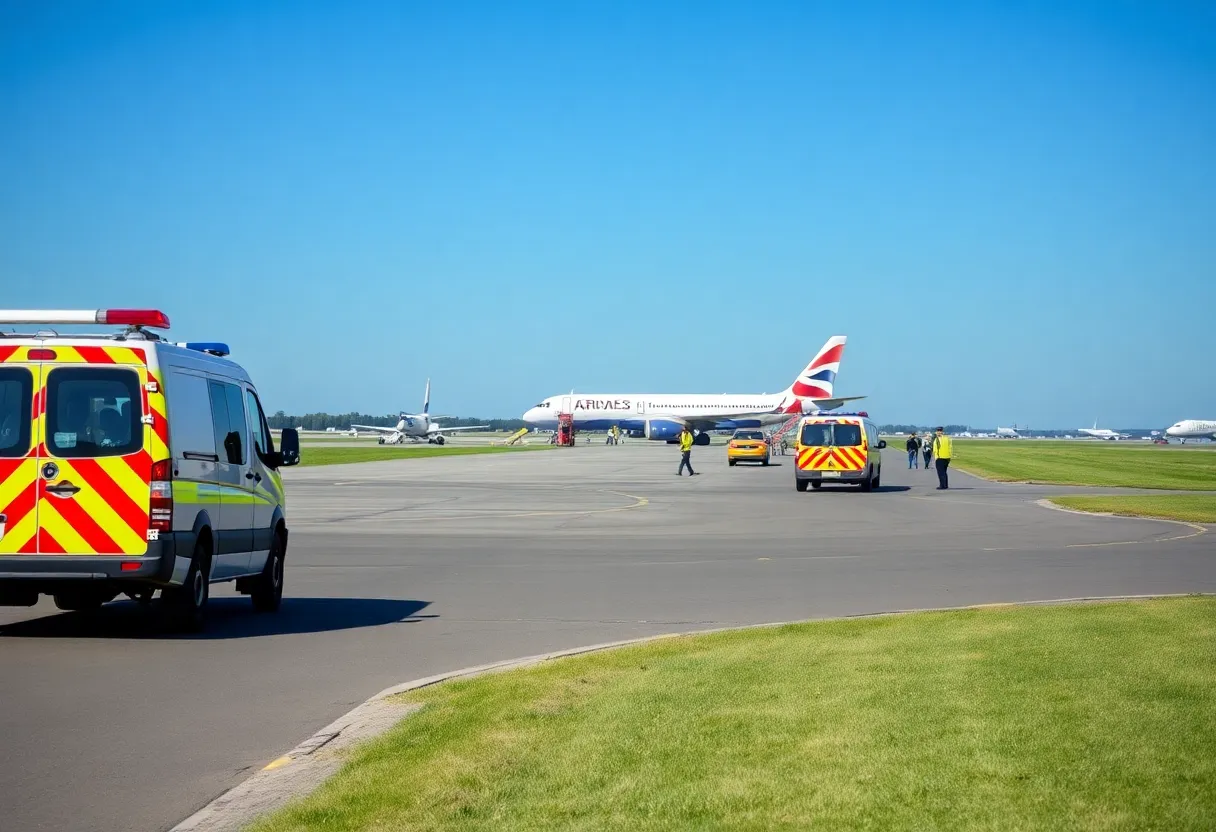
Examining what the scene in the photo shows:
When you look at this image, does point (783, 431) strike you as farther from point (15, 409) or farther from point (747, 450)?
point (15, 409)

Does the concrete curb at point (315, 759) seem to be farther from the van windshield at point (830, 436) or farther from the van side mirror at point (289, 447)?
the van windshield at point (830, 436)

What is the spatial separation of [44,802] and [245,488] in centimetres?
696

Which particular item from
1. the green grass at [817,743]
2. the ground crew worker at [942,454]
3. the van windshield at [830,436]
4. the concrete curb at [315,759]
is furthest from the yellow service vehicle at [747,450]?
the green grass at [817,743]

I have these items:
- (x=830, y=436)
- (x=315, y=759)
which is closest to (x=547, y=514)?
(x=830, y=436)

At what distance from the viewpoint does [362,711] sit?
8047 millimetres

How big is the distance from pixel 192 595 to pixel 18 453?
178cm

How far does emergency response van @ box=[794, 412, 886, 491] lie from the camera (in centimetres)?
3794

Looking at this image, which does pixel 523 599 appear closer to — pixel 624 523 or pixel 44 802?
pixel 44 802

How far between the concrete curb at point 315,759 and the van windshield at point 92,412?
3506 mm

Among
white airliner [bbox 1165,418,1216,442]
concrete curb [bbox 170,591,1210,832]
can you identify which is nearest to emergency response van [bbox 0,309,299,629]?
concrete curb [bbox 170,591,1210,832]

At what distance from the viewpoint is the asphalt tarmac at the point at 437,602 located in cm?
720

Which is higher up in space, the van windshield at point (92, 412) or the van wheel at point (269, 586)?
the van windshield at point (92, 412)

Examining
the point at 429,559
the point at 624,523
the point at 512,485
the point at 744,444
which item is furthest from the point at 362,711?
the point at 744,444

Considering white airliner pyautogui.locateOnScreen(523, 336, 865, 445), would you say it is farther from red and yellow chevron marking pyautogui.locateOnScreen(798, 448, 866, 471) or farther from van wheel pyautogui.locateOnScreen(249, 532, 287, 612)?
van wheel pyautogui.locateOnScreen(249, 532, 287, 612)
